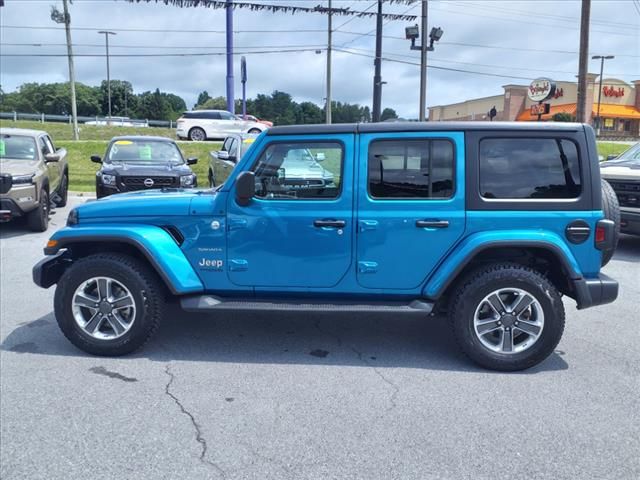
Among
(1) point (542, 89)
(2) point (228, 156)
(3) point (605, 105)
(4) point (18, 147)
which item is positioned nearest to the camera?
(4) point (18, 147)

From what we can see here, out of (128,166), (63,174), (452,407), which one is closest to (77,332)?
(452,407)

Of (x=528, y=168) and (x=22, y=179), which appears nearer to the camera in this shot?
(x=528, y=168)

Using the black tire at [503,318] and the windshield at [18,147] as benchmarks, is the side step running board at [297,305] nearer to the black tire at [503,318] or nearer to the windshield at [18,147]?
the black tire at [503,318]

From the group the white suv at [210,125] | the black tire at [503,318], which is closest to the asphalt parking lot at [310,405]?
the black tire at [503,318]

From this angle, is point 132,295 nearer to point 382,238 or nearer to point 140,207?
point 140,207

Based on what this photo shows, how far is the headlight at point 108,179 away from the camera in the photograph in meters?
10.6

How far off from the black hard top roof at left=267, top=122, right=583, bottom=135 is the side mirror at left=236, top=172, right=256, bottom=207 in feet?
1.38

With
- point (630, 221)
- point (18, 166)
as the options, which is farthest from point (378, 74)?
point (18, 166)

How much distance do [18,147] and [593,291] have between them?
990 centimetres

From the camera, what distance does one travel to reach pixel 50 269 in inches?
175

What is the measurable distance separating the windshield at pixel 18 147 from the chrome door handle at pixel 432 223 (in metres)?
8.47

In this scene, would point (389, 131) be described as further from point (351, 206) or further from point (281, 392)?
point (281, 392)

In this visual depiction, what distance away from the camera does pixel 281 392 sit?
3.71 meters

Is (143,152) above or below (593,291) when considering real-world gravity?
above
